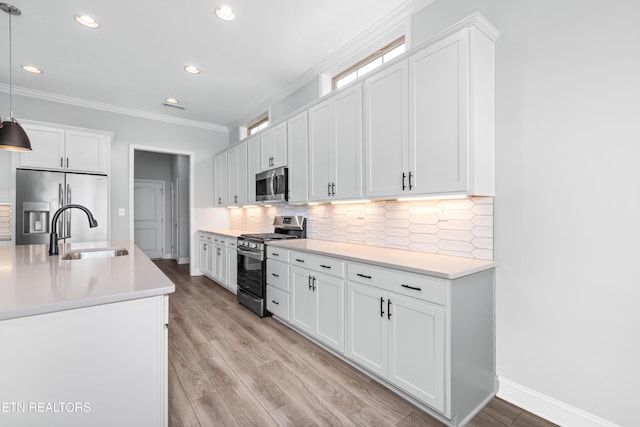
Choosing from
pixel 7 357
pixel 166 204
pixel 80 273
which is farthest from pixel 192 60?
pixel 166 204

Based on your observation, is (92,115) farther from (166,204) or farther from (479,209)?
(479,209)

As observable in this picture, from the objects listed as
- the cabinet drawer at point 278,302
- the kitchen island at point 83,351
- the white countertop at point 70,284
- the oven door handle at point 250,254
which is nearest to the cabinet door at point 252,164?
the oven door handle at point 250,254

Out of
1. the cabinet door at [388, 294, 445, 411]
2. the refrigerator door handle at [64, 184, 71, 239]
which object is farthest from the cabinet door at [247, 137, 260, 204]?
the cabinet door at [388, 294, 445, 411]

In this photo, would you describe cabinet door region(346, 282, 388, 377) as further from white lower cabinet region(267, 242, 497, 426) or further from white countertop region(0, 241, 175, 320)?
white countertop region(0, 241, 175, 320)

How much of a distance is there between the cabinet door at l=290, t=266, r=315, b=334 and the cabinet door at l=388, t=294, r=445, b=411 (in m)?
0.92

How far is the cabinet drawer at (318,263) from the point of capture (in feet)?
7.73

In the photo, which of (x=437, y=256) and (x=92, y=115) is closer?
(x=437, y=256)

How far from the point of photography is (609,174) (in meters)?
1.55

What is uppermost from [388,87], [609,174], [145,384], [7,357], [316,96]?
[316,96]

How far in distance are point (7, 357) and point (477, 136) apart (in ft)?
7.84

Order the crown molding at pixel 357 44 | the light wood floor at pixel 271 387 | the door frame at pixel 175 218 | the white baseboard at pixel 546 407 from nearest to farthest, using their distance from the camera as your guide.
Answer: the white baseboard at pixel 546 407 < the light wood floor at pixel 271 387 < the crown molding at pixel 357 44 < the door frame at pixel 175 218

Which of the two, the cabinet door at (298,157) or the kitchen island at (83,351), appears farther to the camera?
the cabinet door at (298,157)

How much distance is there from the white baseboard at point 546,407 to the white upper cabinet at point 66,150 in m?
5.23

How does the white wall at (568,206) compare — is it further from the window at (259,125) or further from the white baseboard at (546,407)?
the window at (259,125)
